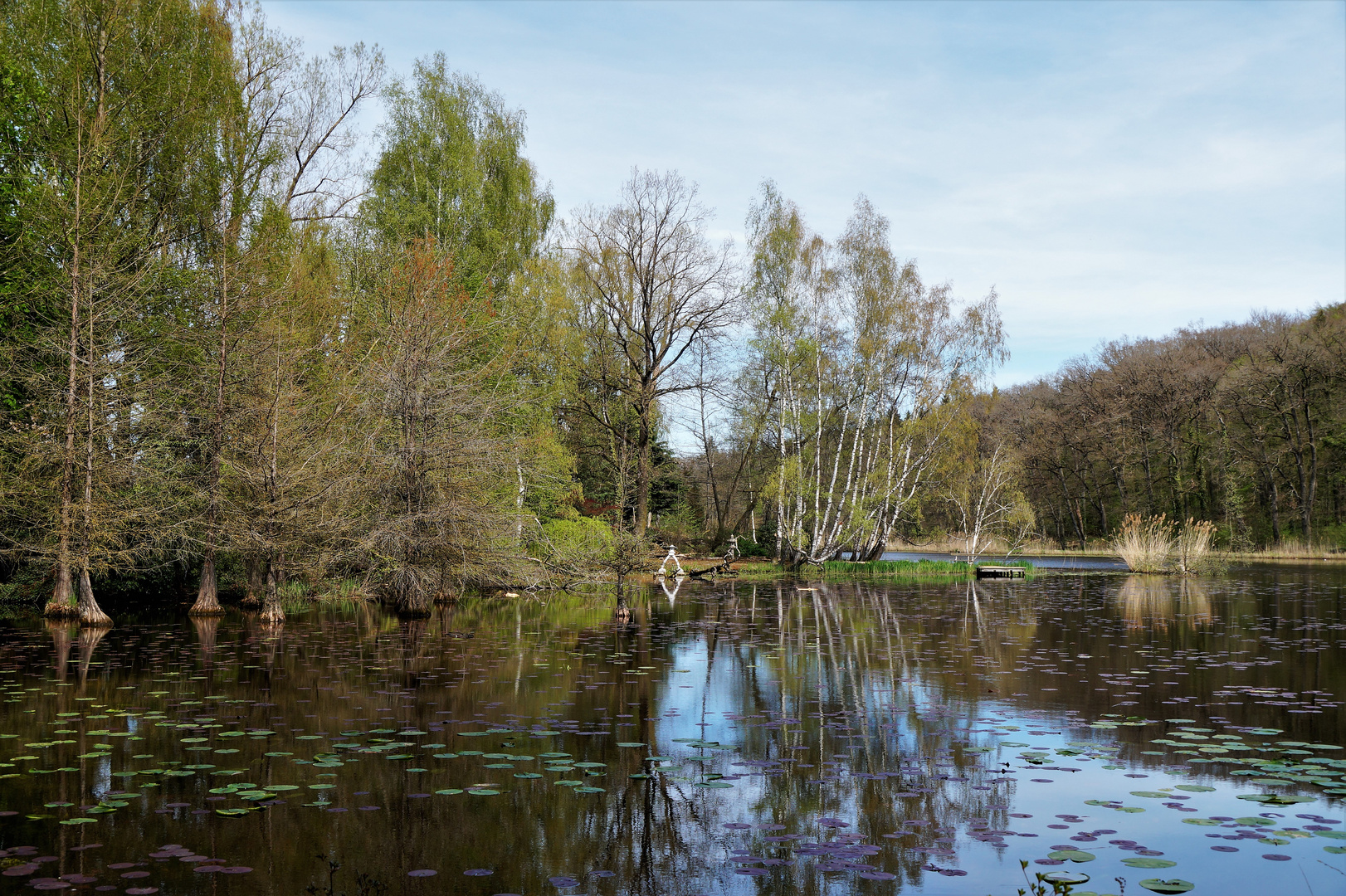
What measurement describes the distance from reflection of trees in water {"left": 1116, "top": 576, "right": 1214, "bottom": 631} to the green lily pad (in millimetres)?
12220

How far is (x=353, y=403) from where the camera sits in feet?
65.4

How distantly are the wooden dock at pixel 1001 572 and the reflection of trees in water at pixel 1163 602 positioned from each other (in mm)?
3582

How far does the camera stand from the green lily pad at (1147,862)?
4672 mm

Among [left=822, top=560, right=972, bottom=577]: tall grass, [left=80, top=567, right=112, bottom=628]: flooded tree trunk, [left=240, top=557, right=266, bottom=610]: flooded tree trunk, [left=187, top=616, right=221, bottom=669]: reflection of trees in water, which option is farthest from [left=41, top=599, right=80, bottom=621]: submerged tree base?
[left=822, top=560, right=972, bottom=577]: tall grass

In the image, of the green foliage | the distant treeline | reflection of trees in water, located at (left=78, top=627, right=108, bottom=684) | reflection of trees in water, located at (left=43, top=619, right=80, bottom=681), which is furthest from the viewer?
the distant treeline

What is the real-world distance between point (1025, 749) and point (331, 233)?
28.7 meters

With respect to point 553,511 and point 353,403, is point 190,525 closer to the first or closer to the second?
point 353,403

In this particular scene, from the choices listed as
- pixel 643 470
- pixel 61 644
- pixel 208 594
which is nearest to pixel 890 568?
pixel 643 470

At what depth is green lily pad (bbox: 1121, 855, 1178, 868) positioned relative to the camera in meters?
4.67

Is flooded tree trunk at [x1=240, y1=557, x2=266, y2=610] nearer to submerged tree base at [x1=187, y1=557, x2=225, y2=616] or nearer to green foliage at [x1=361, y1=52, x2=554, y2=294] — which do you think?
submerged tree base at [x1=187, y1=557, x2=225, y2=616]

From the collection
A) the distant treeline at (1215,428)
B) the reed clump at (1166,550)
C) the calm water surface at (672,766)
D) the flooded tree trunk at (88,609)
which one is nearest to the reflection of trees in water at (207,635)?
the calm water surface at (672,766)

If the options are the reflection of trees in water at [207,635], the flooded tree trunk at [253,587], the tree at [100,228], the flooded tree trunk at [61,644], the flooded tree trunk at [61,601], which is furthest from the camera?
the flooded tree trunk at [253,587]

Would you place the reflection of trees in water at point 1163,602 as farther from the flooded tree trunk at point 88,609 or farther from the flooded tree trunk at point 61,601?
the flooded tree trunk at point 61,601

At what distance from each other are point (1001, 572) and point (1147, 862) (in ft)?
93.5
